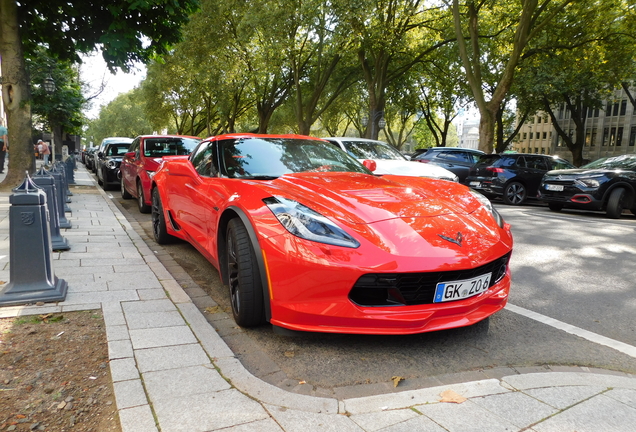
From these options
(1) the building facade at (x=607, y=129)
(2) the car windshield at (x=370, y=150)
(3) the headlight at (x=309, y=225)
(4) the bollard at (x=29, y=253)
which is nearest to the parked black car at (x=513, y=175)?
(2) the car windshield at (x=370, y=150)

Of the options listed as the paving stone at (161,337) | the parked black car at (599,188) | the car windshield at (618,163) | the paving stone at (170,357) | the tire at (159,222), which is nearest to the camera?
the paving stone at (170,357)

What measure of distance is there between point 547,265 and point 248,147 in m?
3.52

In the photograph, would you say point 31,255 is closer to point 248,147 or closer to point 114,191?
point 248,147

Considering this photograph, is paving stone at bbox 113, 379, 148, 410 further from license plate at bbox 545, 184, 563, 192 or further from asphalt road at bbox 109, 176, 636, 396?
license plate at bbox 545, 184, 563, 192

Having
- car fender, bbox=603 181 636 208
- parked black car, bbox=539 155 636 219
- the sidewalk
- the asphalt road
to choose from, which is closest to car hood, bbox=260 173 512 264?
the asphalt road

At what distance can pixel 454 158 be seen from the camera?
50.3ft

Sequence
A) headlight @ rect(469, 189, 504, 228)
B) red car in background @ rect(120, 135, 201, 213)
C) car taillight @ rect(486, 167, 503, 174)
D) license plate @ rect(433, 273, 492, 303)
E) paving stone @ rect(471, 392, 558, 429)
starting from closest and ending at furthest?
1. paving stone @ rect(471, 392, 558, 429)
2. license plate @ rect(433, 273, 492, 303)
3. headlight @ rect(469, 189, 504, 228)
4. red car in background @ rect(120, 135, 201, 213)
5. car taillight @ rect(486, 167, 503, 174)

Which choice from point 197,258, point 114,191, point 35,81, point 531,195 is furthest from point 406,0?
point 197,258

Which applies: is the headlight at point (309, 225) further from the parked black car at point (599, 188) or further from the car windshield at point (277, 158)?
the parked black car at point (599, 188)

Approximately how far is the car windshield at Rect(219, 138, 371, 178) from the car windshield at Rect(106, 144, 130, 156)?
12.5 m

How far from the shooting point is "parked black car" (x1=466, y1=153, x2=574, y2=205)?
1328 centimetres

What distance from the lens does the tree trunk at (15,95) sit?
35.1 ft

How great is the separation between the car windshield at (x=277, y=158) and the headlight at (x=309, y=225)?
0.96 m

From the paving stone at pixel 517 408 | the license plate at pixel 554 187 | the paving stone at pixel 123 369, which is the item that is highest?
the license plate at pixel 554 187
